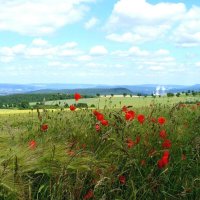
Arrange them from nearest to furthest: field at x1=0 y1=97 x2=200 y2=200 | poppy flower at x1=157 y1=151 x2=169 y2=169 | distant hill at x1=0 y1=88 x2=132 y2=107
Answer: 1. field at x1=0 y1=97 x2=200 y2=200
2. poppy flower at x1=157 y1=151 x2=169 y2=169
3. distant hill at x1=0 y1=88 x2=132 y2=107

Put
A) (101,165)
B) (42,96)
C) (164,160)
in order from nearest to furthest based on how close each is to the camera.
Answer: (164,160) → (101,165) → (42,96)

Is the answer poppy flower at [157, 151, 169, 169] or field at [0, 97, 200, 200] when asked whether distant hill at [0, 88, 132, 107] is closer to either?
field at [0, 97, 200, 200]

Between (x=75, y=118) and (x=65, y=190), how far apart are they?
12.2 feet

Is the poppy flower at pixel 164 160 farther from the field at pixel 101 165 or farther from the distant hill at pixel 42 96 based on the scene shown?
the distant hill at pixel 42 96

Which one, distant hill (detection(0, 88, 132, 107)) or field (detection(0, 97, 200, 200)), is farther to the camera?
distant hill (detection(0, 88, 132, 107))

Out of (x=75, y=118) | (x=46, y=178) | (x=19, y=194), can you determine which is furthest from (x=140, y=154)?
(x=75, y=118)

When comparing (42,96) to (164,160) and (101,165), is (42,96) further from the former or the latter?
(164,160)

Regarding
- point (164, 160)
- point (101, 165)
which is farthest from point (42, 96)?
point (164, 160)

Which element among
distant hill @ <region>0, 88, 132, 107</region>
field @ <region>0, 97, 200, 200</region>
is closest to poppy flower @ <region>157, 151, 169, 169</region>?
field @ <region>0, 97, 200, 200</region>

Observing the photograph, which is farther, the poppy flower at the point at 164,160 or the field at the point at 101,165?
the poppy flower at the point at 164,160

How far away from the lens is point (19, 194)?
13.0 feet

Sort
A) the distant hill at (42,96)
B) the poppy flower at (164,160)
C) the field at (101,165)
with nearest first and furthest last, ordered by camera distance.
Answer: the field at (101,165) → the poppy flower at (164,160) → the distant hill at (42,96)

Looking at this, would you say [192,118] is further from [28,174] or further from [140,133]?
[28,174]

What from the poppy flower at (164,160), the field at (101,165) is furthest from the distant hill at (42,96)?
the poppy flower at (164,160)
